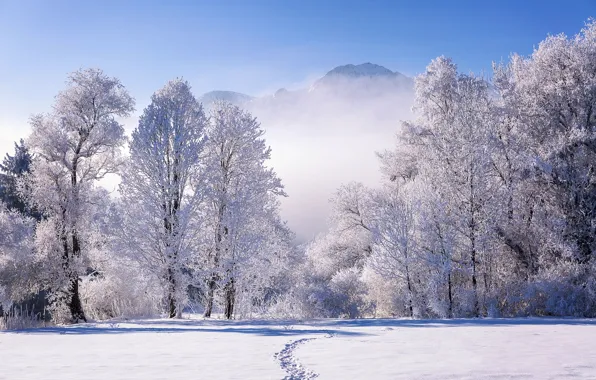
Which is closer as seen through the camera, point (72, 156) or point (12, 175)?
point (72, 156)

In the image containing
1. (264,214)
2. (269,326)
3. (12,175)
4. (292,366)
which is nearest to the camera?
(292,366)

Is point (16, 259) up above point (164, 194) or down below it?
below

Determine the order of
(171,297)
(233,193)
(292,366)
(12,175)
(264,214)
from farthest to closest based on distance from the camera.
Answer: (12,175) < (264,214) < (233,193) < (171,297) < (292,366)

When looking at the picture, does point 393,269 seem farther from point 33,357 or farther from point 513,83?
point 33,357

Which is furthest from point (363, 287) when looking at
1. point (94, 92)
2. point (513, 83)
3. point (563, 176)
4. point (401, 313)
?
point (94, 92)

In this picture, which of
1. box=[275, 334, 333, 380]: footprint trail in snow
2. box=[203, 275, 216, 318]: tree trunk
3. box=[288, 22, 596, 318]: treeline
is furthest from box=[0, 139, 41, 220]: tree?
box=[275, 334, 333, 380]: footprint trail in snow

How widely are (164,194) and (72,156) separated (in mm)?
5972

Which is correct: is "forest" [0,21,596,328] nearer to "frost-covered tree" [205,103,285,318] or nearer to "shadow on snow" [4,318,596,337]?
"frost-covered tree" [205,103,285,318]

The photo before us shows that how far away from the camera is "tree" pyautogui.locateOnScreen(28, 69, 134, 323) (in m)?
22.7

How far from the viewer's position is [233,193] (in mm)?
24047

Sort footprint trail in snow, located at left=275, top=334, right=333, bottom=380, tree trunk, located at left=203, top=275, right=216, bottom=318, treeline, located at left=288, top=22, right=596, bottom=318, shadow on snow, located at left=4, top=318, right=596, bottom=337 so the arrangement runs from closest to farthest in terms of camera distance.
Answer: footprint trail in snow, located at left=275, top=334, right=333, bottom=380 < shadow on snow, located at left=4, top=318, right=596, bottom=337 < tree trunk, located at left=203, top=275, right=216, bottom=318 < treeline, located at left=288, top=22, right=596, bottom=318

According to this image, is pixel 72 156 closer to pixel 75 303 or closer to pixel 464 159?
pixel 75 303

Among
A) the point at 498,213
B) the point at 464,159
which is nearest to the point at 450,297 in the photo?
the point at 498,213

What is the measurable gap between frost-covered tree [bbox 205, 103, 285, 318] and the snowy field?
734 cm
